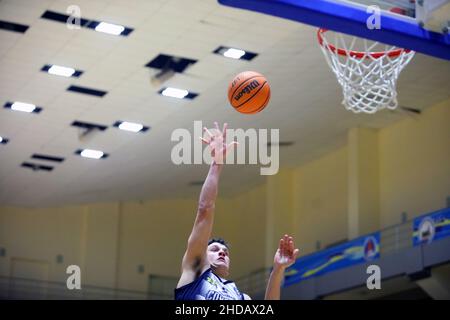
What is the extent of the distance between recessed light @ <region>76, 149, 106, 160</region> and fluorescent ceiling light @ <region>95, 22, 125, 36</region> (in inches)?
215

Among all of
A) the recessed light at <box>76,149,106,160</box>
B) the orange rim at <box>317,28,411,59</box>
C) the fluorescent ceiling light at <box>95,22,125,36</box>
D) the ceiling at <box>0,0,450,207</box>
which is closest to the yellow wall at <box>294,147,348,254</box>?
the ceiling at <box>0,0,450,207</box>

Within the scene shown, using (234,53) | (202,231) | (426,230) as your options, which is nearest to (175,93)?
(234,53)

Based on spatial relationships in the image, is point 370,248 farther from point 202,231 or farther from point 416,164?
point 202,231

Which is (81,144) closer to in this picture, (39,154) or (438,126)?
(39,154)

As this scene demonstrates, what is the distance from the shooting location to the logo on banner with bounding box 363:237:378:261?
18375 millimetres

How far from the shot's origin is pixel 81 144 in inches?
758

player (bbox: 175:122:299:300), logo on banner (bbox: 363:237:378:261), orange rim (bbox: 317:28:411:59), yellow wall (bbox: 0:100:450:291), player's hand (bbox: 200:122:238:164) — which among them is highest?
yellow wall (bbox: 0:100:450:291)

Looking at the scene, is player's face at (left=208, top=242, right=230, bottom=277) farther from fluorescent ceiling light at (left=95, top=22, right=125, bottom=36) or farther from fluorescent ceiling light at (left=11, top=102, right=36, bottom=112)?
fluorescent ceiling light at (left=11, top=102, right=36, bottom=112)

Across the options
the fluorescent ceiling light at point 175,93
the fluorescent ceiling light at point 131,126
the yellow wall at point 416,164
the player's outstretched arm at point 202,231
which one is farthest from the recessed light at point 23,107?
the player's outstretched arm at point 202,231

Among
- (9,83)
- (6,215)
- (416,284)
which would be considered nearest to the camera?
(9,83)

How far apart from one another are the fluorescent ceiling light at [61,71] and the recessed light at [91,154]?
393 cm

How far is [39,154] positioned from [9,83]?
3786 mm

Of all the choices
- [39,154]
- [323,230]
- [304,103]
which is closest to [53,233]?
[39,154]

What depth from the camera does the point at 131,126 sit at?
1861 centimetres
